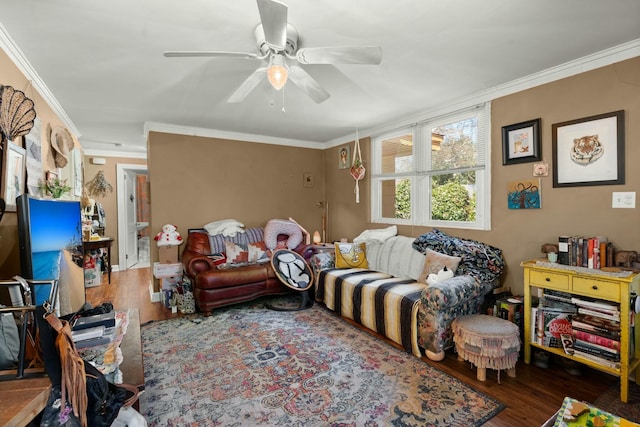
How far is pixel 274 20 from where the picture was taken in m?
1.42

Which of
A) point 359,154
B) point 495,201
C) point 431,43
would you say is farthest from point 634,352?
point 359,154

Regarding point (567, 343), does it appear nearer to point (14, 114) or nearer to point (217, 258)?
point (217, 258)

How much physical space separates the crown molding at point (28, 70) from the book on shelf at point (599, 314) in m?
4.13

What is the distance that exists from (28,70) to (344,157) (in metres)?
3.64

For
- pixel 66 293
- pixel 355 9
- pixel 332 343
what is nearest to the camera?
pixel 355 9

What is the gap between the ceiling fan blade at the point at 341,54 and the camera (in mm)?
1680

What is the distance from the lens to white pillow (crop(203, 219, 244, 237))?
417 cm

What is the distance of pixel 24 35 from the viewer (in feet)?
6.37

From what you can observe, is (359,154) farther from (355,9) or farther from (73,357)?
(73,357)

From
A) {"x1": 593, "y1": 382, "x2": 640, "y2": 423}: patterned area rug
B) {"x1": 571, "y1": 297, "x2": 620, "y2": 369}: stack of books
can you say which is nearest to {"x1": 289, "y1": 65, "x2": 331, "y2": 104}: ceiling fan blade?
{"x1": 571, "y1": 297, "x2": 620, "y2": 369}: stack of books

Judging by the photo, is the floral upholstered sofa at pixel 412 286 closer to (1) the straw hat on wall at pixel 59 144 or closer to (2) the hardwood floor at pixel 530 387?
(2) the hardwood floor at pixel 530 387

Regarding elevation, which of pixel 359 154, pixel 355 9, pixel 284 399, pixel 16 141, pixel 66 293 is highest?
pixel 355 9

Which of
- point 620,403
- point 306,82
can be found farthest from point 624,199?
point 306,82

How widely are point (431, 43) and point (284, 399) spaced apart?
254 centimetres
